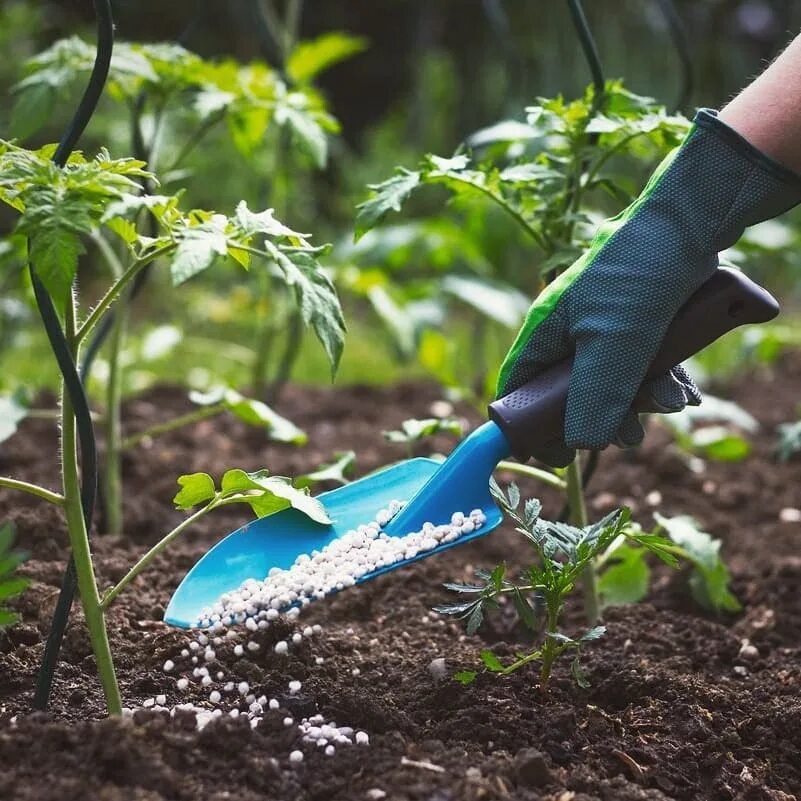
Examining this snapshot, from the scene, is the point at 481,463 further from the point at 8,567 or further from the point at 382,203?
the point at 8,567

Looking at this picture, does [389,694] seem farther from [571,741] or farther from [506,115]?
[506,115]

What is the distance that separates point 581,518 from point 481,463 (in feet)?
1.06

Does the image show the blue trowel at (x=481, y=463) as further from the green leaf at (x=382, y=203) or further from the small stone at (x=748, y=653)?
the small stone at (x=748, y=653)

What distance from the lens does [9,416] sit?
1837 millimetres

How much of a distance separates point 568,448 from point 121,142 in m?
3.15

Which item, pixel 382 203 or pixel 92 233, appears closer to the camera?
pixel 92 233

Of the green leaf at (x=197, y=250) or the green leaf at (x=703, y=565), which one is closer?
the green leaf at (x=197, y=250)

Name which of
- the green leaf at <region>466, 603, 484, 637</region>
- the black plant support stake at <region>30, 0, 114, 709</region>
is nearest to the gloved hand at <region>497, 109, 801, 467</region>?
the green leaf at <region>466, 603, 484, 637</region>

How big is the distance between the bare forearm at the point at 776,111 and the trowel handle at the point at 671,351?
17 centimetres

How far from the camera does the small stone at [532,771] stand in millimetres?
1190

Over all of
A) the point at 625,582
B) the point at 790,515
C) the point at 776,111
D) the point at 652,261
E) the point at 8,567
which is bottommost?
the point at 790,515

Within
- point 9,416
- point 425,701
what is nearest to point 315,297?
point 425,701

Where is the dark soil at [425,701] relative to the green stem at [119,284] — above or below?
below

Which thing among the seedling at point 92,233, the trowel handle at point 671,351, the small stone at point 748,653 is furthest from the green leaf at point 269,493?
the small stone at point 748,653
